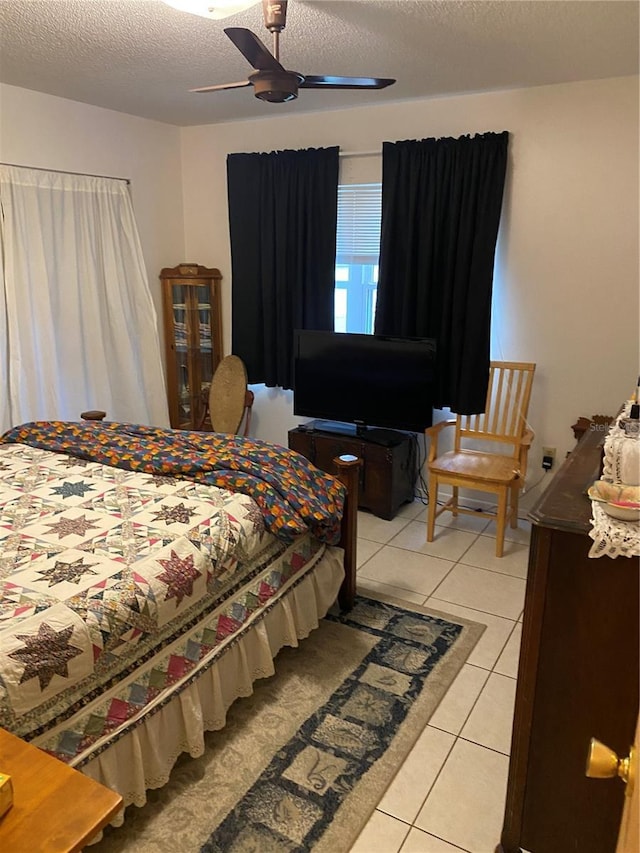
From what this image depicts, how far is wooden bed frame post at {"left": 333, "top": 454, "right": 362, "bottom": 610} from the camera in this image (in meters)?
2.72

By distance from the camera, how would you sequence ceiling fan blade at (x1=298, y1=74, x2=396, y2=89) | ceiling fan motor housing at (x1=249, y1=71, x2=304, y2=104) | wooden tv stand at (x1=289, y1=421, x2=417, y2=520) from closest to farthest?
1. ceiling fan motor housing at (x1=249, y1=71, x2=304, y2=104)
2. ceiling fan blade at (x1=298, y1=74, x2=396, y2=89)
3. wooden tv stand at (x1=289, y1=421, x2=417, y2=520)

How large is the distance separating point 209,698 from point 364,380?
2368mm

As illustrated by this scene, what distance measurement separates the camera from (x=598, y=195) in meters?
3.43

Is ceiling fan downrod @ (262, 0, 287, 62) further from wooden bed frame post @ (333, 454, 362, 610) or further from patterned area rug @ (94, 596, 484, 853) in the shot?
patterned area rug @ (94, 596, 484, 853)

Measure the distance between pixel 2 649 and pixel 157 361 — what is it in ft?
10.8

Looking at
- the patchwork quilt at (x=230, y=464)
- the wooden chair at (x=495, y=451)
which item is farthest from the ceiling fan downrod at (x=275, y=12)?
the wooden chair at (x=495, y=451)

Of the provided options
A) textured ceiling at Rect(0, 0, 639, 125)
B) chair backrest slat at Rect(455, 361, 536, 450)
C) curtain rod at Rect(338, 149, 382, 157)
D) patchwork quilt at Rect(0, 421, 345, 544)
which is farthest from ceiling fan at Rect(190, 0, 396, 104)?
chair backrest slat at Rect(455, 361, 536, 450)

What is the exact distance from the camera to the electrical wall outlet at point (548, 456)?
12.6ft

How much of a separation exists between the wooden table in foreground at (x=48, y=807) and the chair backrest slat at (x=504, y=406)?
3.22m

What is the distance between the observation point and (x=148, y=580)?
184 centimetres

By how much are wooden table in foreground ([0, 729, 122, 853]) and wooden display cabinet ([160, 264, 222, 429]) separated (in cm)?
384

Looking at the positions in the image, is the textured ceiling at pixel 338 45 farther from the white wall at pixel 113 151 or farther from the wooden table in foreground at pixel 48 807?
the wooden table in foreground at pixel 48 807

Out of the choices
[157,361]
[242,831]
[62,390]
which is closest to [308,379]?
[157,361]

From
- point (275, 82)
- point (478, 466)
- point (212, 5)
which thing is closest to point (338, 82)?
point (275, 82)
